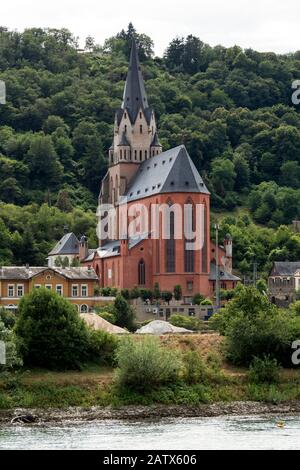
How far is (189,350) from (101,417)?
12626mm

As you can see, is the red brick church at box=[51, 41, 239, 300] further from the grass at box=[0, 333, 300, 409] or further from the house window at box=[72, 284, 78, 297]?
the grass at box=[0, 333, 300, 409]

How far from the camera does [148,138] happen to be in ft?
517

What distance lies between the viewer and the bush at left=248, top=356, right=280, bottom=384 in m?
78.9

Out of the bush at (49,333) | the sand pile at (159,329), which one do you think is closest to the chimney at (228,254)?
the sand pile at (159,329)

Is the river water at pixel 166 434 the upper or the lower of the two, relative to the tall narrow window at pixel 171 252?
lower

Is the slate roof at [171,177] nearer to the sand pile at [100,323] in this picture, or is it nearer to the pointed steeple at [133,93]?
the pointed steeple at [133,93]

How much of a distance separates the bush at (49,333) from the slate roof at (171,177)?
192ft

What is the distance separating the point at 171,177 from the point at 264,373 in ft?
201

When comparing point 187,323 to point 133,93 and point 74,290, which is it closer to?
point 74,290

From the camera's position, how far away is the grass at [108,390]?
243 ft

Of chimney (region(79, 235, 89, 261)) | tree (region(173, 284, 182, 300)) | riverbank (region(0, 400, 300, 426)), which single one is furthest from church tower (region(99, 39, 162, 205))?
riverbank (region(0, 400, 300, 426))

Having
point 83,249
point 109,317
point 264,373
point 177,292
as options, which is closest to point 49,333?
point 264,373
